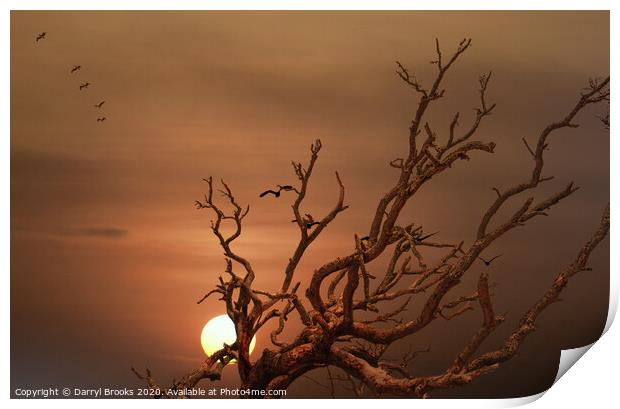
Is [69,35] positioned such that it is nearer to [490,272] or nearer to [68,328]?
[68,328]

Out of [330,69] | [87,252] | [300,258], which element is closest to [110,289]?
[87,252]

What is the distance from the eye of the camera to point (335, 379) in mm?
4648

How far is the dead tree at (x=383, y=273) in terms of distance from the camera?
4395 millimetres

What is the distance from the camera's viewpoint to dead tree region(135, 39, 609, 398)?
14.4ft

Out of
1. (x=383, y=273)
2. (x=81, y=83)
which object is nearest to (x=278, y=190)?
(x=383, y=273)

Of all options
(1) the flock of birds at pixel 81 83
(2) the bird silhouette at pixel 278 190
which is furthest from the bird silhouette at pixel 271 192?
(1) the flock of birds at pixel 81 83

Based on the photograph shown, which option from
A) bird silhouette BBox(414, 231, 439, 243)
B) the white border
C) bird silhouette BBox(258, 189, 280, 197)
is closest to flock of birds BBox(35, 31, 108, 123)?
the white border

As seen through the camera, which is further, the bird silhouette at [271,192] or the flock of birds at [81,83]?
the bird silhouette at [271,192]

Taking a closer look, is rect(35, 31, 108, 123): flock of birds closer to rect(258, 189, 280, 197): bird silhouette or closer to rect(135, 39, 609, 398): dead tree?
rect(135, 39, 609, 398): dead tree

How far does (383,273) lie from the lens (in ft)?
15.3

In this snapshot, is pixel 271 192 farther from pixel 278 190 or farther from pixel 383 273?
pixel 383 273

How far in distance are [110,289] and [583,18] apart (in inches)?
107
